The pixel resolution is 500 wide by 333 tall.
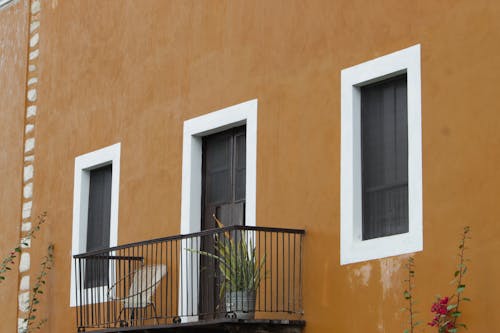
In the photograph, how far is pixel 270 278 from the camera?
47.4 ft

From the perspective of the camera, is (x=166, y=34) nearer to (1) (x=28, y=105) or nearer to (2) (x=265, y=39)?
(2) (x=265, y=39)

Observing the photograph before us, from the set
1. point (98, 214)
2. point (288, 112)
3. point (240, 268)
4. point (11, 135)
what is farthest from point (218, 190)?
point (11, 135)

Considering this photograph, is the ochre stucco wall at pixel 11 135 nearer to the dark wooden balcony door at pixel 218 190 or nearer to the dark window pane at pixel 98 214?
the dark window pane at pixel 98 214

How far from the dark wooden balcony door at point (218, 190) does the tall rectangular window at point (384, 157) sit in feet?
6.97

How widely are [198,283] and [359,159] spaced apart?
2.80 metres

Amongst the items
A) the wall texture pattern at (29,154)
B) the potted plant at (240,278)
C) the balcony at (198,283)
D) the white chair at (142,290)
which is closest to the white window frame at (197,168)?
the balcony at (198,283)

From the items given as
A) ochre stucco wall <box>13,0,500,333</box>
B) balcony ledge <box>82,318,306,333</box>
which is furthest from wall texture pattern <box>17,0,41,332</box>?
balcony ledge <box>82,318,306,333</box>

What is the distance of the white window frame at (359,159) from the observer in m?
13.2

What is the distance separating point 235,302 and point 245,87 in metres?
2.82

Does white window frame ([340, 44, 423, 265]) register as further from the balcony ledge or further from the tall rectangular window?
the balcony ledge

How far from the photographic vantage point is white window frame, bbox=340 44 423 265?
43.3ft

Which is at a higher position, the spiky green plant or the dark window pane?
the dark window pane

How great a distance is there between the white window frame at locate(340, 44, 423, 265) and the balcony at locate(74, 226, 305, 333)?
0.77 meters

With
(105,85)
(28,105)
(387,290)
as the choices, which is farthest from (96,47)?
(387,290)
